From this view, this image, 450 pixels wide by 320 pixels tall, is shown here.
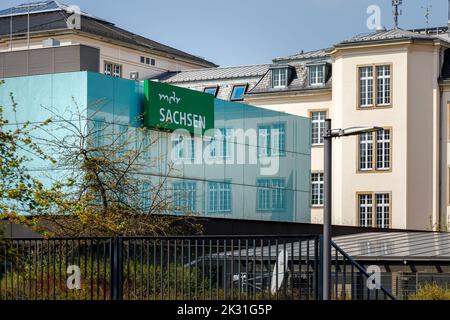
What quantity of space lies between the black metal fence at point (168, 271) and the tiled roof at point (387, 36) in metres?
46.7

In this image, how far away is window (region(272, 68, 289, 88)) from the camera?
70750 millimetres

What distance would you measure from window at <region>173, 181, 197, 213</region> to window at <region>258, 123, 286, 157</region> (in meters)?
6.37

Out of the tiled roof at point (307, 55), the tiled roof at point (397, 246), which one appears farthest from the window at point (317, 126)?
the tiled roof at point (397, 246)

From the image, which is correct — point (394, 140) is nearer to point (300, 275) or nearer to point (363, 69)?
point (363, 69)

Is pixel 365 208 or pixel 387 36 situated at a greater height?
pixel 387 36

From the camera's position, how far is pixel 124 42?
7356 centimetres

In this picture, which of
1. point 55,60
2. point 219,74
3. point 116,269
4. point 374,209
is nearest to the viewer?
point 116,269

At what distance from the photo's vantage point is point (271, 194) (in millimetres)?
45438

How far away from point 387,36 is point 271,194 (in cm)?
2194

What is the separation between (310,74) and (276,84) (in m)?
2.36

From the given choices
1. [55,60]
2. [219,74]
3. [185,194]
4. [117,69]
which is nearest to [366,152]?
[219,74]

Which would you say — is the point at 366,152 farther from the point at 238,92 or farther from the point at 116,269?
the point at 116,269

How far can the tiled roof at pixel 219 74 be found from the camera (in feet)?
241

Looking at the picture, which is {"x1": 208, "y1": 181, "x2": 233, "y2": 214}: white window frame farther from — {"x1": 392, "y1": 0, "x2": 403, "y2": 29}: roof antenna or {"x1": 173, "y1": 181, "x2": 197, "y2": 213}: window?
{"x1": 392, "y1": 0, "x2": 403, "y2": 29}: roof antenna
